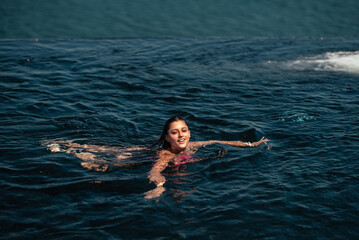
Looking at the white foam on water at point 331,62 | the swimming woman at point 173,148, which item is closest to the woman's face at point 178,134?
the swimming woman at point 173,148

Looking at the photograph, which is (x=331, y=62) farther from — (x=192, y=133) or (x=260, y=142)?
(x=192, y=133)

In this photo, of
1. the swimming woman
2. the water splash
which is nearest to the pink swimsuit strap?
the swimming woman

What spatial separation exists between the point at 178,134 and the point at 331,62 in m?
8.44

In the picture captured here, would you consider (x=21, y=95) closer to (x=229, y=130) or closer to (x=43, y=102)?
(x=43, y=102)

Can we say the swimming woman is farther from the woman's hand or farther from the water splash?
the water splash

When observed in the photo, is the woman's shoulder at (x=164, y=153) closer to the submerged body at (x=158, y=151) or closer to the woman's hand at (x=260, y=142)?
the submerged body at (x=158, y=151)

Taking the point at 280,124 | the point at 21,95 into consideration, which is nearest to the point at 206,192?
the point at 280,124

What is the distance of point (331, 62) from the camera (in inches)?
556

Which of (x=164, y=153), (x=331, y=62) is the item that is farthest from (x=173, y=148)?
(x=331, y=62)

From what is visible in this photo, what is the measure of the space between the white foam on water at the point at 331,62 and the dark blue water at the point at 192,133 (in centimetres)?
6

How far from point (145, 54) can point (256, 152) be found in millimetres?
7743

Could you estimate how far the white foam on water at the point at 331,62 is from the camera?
13469mm

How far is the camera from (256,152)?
8.12 metres

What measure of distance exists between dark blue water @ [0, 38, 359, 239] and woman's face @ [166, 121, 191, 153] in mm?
478
